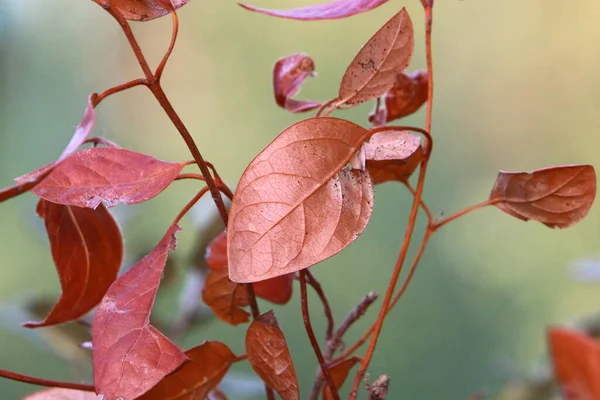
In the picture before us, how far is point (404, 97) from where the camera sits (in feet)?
1.53

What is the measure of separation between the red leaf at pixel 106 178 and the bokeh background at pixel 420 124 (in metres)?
0.99

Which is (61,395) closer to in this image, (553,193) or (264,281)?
(264,281)

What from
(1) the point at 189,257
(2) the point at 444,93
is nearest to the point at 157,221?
(1) the point at 189,257

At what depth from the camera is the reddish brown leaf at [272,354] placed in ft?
1.11

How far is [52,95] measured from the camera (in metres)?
1.33

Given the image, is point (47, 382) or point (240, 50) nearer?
point (47, 382)

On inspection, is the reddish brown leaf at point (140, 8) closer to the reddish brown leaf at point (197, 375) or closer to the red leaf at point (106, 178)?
the red leaf at point (106, 178)

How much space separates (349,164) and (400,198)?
103 cm

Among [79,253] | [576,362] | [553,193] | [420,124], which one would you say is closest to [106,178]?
[79,253]

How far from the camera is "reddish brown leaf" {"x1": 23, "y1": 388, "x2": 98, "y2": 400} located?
0.41 meters

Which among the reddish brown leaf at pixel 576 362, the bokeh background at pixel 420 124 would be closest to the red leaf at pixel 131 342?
the reddish brown leaf at pixel 576 362

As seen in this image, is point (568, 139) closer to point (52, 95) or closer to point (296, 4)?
point (296, 4)

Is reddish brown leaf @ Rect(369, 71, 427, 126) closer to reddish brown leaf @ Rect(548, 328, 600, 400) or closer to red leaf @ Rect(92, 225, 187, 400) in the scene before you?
red leaf @ Rect(92, 225, 187, 400)

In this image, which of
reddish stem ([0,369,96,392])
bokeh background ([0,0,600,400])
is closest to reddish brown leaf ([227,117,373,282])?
reddish stem ([0,369,96,392])
